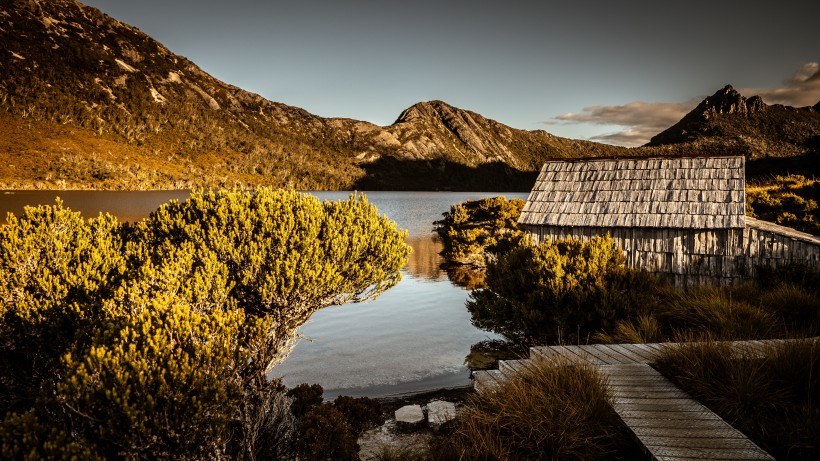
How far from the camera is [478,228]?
111ft

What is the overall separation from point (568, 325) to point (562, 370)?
6537mm

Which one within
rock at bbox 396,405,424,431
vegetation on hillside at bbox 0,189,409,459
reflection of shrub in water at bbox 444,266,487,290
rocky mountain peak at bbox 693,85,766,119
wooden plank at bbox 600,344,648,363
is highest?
rocky mountain peak at bbox 693,85,766,119

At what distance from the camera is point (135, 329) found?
4.95 meters

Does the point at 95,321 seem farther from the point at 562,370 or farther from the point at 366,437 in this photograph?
the point at 562,370

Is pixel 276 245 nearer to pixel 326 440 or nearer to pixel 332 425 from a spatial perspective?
pixel 332 425

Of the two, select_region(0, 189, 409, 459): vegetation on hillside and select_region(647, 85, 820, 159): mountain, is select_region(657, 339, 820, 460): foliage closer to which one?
select_region(0, 189, 409, 459): vegetation on hillside

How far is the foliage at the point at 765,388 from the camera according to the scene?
165 inches

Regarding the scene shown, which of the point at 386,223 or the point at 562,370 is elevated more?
the point at 386,223

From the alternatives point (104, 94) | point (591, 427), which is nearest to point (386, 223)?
point (591, 427)

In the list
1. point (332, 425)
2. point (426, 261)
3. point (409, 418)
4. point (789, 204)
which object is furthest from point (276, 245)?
point (789, 204)

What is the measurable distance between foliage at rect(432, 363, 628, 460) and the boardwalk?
0.32 metres

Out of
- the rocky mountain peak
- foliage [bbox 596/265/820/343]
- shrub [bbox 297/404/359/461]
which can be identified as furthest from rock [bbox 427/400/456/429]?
the rocky mountain peak

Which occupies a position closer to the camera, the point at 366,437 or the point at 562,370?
the point at 562,370

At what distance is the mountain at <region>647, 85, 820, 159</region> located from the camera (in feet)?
397
